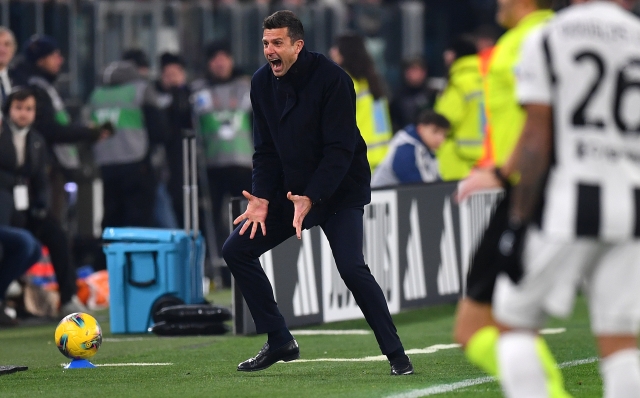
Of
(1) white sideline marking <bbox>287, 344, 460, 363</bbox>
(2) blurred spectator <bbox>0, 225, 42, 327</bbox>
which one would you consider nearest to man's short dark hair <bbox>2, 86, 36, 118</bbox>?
(2) blurred spectator <bbox>0, 225, 42, 327</bbox>

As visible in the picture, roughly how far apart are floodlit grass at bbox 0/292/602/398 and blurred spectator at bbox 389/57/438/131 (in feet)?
21.2

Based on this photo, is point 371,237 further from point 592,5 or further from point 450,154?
point 592,5

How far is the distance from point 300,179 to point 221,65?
7248 mm

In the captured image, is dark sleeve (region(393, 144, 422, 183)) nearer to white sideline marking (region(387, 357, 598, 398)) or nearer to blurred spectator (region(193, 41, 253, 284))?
blurred spectator (region(193, 41, 253, 284))

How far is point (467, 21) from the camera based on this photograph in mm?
24484

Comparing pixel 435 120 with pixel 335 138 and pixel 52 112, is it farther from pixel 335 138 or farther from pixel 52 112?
pixel 335 138

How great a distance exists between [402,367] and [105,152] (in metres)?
7.38

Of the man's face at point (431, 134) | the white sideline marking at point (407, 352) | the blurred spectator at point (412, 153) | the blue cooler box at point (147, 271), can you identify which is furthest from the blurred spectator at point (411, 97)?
the white sideline marking at point (407, 352)

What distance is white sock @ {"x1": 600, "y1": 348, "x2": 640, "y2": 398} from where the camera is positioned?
182 inches

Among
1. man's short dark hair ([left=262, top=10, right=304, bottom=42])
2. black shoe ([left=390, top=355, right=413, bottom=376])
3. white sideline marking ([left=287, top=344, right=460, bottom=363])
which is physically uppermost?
man's short dark hair ([left=262, top=10, right=304, bottom=42])

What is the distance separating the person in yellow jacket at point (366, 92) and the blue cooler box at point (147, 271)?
195 centimetres

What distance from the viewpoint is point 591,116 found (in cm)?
461

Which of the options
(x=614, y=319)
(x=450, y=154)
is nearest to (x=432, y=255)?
(x=450, y=154)

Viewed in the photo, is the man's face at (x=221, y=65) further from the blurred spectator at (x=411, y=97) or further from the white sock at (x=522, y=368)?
the white sock at (x=522, y=368)
